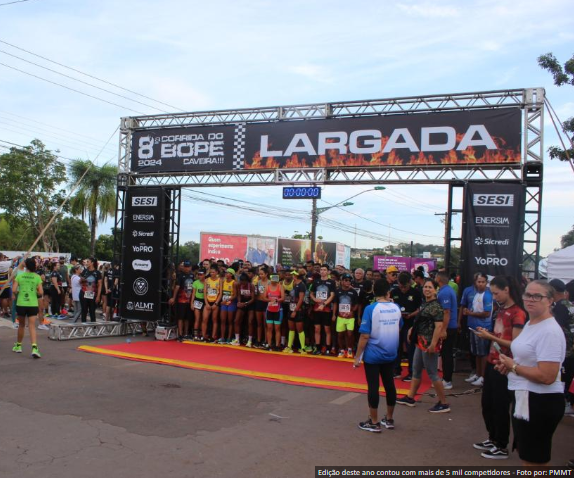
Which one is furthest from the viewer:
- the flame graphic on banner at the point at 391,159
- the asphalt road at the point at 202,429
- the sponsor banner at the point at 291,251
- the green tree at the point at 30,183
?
the sponsor banner at the point at 291,251

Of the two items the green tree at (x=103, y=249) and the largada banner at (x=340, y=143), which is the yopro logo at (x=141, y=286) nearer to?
the largada banner at (x=340, y=143)

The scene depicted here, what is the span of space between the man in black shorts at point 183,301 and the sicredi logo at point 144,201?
2009 mm

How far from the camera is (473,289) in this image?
29.4 ft

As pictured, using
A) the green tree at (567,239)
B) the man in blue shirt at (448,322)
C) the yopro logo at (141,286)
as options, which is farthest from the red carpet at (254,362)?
the green tree at (567,239)

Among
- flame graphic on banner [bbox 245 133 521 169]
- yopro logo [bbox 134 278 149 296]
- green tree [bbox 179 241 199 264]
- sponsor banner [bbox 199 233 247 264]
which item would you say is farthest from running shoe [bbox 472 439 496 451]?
green tree [bbox 179 241 199 264]

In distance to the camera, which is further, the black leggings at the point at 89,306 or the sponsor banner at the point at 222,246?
the sponsor banner at the point at 222,246

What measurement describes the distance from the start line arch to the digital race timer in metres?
0.15

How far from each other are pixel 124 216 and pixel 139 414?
7877mm

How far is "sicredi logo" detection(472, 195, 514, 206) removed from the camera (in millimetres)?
9598

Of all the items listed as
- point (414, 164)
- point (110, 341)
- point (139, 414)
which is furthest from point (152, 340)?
point (414, 164)

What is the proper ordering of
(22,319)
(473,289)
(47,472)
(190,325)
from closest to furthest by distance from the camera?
(47,472)
(473,289)
(22,319)
(190,325)

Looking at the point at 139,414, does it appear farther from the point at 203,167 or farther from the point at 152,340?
the point at 203,167

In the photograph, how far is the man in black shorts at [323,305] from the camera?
10.7 meters

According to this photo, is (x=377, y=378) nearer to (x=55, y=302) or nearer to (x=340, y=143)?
(x=340, y=143)
